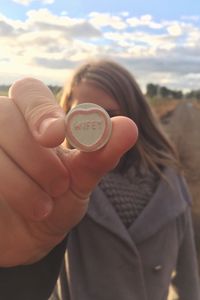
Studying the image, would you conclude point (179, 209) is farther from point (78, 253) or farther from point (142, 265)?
Answer: point (78, 253)

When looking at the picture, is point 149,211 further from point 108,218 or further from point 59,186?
point 59,186

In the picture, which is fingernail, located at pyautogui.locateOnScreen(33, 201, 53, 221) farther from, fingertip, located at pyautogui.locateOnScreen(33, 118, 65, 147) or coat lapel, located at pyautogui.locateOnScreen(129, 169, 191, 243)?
coat lapel, located at pyautogui.locateOnScreen(129, 169, 191, 243)

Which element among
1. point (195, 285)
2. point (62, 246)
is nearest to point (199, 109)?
point (195, 285)

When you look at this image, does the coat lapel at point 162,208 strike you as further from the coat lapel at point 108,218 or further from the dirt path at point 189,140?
the dirt path at point 189,140

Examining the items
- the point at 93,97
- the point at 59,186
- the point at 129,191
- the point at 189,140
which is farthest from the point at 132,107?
the point at 189,140

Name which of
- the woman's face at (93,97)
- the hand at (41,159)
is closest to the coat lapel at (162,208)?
the woman's face at (93,97)

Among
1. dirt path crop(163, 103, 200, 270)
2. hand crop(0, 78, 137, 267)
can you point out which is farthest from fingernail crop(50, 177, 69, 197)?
dirt path crop(163, 103, 200, 270)

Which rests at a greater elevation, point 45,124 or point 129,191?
point 45,124

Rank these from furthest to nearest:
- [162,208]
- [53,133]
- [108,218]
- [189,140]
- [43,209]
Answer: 1. [189,140]
2. [162,208]
3. [108,218]
4. [43,209]
5. [53,133]

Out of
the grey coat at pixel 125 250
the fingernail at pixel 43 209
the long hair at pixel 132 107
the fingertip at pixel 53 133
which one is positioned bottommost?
the grey coat at pixel 125 250
